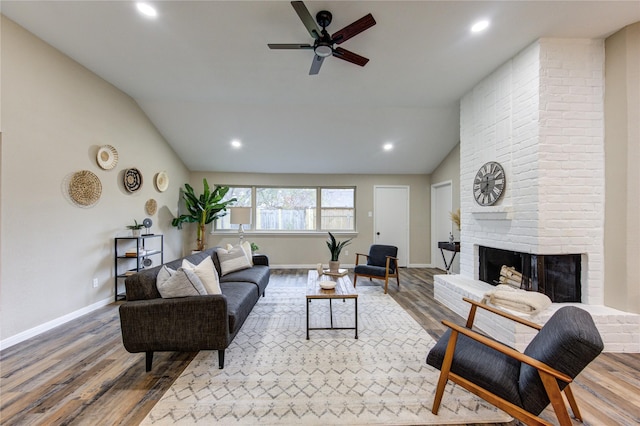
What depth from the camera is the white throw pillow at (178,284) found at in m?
2.11

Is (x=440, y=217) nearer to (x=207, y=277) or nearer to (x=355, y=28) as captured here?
(x=355, y=28)

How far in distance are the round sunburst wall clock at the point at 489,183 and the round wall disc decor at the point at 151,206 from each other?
524 centimetres

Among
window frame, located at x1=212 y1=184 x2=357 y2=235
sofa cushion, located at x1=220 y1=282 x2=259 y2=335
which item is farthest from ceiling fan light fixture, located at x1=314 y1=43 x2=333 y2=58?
window frame, located at x1=212 y1=184 x2=357 y2=235

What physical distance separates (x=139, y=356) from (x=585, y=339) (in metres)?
3.19

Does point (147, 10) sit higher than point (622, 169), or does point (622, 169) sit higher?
point (147, 10)

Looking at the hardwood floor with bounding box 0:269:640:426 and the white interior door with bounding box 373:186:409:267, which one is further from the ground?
the white interior door with bounding box 373:186:409:267

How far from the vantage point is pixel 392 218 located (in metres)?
6.41

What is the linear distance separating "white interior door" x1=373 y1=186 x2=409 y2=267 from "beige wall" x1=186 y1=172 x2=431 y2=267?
0.40ft

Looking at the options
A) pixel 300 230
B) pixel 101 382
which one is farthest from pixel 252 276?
pixel 300 230

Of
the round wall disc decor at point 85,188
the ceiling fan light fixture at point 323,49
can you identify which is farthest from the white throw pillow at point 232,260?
the ceiling fan light fixture at point 323,49

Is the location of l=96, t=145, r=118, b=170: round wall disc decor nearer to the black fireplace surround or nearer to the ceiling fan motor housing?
the ceiling fan motor housing

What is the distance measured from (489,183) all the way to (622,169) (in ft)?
3.64

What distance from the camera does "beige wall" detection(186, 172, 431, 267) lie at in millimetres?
6289

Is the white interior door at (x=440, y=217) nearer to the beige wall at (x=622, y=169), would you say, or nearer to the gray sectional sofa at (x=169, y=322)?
the beige wall at (x=622, y=169)
